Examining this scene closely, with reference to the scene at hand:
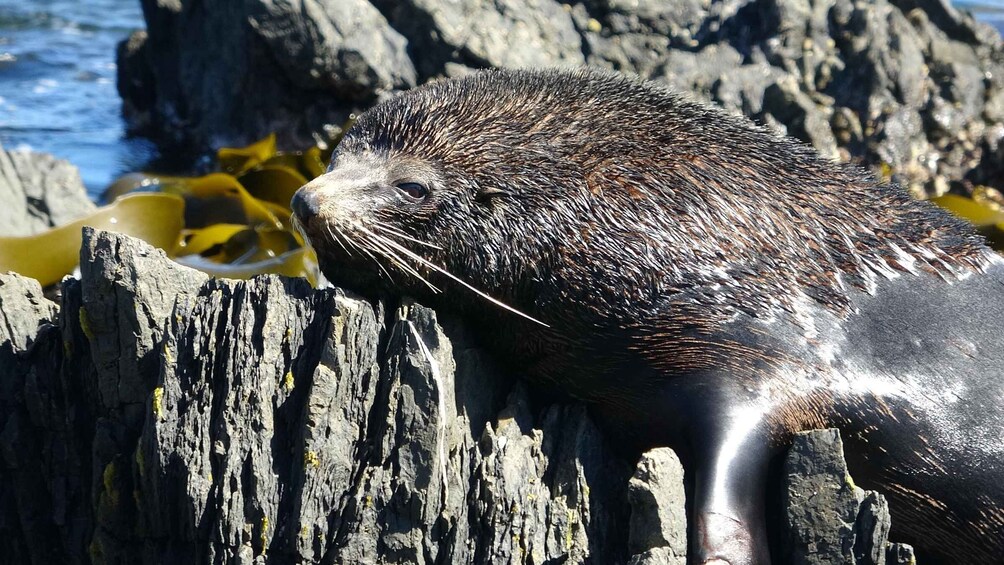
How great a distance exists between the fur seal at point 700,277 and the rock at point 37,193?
3233 mm

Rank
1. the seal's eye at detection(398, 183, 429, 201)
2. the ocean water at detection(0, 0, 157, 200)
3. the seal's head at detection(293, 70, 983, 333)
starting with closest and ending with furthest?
the seal's head at detection(293, 70, 983, 333) → the seal's eye at detection(398, 183, 429, 201) → the ocean water at detection(0, 0, 157, 200)

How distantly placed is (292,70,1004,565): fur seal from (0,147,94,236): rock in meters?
3.23

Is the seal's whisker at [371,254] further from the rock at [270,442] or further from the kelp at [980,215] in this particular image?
the kelp at [980,215]

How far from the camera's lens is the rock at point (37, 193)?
294 inches

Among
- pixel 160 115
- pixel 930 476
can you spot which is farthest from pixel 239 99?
pixel 930 476

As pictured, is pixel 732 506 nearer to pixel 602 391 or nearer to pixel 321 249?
pixel 602 391

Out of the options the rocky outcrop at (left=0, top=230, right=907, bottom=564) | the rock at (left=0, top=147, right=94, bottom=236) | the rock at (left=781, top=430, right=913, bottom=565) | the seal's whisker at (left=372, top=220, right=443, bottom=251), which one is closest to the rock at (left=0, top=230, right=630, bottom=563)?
the rocky outcrop at (left=0, top=230, right=907, bottom=564)

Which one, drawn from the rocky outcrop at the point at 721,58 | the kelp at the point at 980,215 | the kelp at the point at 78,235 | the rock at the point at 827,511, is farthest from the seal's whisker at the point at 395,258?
the rocky outcrop at the point at 721,58

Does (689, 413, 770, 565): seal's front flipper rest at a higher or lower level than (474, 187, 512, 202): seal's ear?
lower

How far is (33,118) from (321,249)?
9263 millimetres

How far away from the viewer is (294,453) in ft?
12.9

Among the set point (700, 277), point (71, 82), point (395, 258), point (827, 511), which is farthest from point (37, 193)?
point (71, 82)

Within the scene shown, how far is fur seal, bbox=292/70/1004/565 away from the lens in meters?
4.50

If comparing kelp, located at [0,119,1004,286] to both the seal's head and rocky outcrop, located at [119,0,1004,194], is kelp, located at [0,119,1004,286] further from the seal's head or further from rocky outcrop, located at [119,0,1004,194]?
the seal's head
